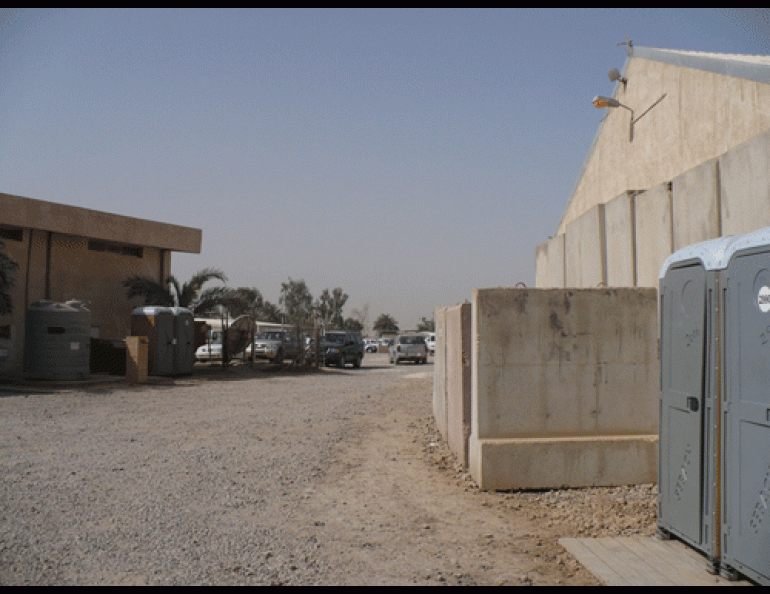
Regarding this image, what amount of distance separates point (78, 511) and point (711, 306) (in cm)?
514

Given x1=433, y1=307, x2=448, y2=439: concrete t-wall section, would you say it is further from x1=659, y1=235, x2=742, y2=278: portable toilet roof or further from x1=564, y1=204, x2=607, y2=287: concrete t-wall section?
x1=659, y1=235, x2=742, y2=278: portable toilet roof

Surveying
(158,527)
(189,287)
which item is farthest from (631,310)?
(189,287)

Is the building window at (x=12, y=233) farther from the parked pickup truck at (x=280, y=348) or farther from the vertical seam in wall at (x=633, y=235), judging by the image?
the vertical seam in wall at (x=633, y=235)

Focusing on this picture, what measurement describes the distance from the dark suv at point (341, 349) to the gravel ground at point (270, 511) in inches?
725

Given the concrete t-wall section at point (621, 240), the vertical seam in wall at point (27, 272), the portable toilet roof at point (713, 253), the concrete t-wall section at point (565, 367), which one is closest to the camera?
the portable toilet roof at point (713, 253)

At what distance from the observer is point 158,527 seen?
5.15 meters

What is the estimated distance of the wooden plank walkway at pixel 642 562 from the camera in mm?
4121

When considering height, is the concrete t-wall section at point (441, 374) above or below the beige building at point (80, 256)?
below

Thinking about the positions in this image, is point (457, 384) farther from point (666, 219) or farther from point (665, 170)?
point (665, 170)

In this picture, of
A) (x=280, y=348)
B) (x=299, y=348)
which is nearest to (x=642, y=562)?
(x=299, y=348)

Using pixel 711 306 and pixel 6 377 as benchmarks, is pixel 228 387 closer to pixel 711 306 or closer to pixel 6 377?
pixel 6 377

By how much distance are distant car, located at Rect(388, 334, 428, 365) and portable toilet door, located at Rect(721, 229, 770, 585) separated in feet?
99.3

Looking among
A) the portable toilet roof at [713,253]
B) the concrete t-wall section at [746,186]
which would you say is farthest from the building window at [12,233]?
the portable toilet roof at [713,253]

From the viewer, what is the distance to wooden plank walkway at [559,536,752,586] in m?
4.12
